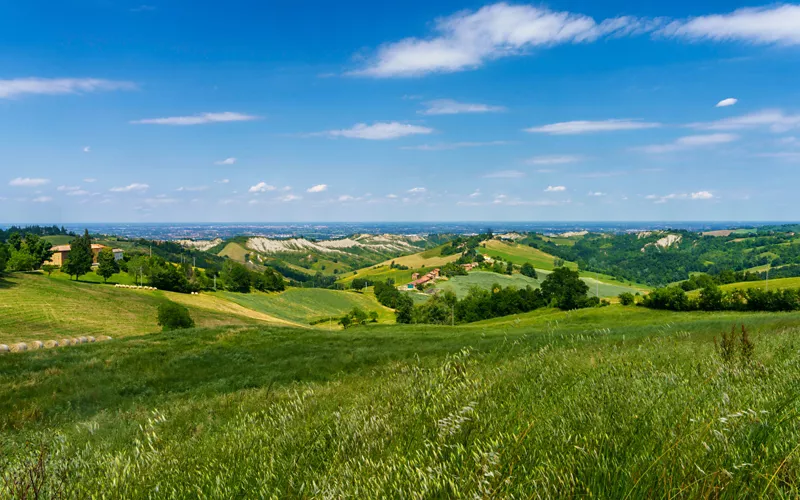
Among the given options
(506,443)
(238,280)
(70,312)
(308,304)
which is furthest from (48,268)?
(506,443)

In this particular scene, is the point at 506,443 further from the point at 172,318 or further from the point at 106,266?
the point at 106,266

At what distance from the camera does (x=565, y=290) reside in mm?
105438

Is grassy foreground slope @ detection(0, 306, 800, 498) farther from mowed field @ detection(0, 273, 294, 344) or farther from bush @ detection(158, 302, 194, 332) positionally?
bush @ detection(158, 302, 194, 332)

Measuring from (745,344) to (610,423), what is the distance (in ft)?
13.2

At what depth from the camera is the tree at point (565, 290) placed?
101625 mm

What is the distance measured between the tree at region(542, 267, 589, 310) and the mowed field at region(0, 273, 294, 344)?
2959 inches

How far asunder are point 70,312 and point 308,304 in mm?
88961

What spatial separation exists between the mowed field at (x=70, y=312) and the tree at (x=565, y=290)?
75168mm

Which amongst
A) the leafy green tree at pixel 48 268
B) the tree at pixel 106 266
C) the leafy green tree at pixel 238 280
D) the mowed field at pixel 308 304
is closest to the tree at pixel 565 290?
the mowed field at pixel 308 304

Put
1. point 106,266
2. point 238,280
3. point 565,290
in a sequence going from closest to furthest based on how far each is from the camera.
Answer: point 565,290 < point 106,266 < point 238,280

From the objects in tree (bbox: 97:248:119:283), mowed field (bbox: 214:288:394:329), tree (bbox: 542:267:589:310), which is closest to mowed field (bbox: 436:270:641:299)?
mowed field (bbox: 214:288:394:329)

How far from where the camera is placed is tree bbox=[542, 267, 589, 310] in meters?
102

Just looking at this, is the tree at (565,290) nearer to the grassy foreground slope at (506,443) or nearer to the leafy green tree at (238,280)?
the grassy foreground slope at (506,443)

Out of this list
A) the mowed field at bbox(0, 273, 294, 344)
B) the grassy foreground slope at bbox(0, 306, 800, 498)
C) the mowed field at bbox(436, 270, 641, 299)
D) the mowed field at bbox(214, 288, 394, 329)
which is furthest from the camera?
the mowed field at bbox(436, 270, 641, 299)
